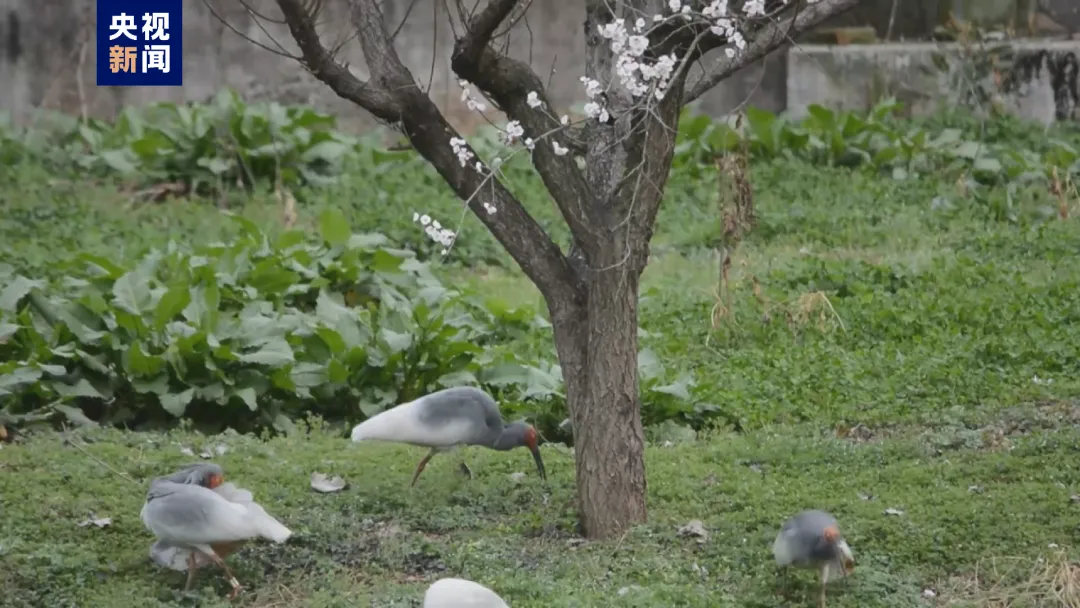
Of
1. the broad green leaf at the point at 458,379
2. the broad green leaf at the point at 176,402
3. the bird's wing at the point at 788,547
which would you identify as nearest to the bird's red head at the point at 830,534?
the bird's wing at the point at 788,547

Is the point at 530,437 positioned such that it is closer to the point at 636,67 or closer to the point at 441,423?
the point at 441,423

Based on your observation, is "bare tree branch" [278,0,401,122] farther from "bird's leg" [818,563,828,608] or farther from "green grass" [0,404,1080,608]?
"bird's leg" [818,563,828,608]

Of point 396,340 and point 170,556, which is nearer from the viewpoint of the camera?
point 170,556

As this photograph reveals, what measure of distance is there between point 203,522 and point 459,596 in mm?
981

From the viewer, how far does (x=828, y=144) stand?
1298 cm

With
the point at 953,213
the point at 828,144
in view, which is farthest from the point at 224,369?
the point at 828,144

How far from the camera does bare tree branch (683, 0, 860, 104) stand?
5.21 metres

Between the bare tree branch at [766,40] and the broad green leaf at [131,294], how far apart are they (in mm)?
3678

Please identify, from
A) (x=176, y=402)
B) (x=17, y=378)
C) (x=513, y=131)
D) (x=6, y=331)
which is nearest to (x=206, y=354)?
(x=176, y=402)

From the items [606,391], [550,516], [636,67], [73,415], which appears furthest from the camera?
[73,415]

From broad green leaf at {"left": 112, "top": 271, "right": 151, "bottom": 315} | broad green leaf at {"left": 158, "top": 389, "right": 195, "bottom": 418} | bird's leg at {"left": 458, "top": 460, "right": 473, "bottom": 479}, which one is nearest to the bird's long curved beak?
bird's leg at {"left": 458, "top": 460, "right": 473, "bottom": 479}

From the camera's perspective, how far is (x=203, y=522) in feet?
16.0

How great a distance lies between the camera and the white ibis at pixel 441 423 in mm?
5969

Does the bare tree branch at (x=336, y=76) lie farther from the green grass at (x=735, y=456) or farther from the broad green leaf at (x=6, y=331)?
the broad green leaf at (x=6, y=331)
